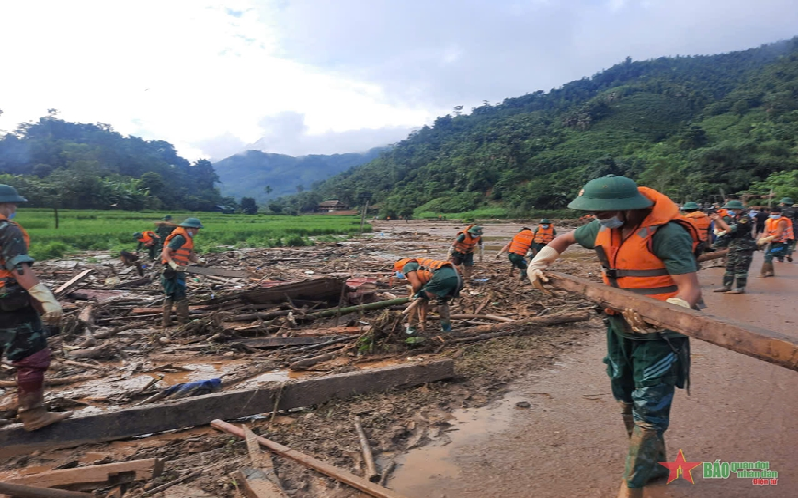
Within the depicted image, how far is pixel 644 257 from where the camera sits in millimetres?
2775

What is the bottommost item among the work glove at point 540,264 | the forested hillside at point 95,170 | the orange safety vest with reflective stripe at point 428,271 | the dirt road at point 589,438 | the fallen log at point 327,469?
the dirt road at point 589,438

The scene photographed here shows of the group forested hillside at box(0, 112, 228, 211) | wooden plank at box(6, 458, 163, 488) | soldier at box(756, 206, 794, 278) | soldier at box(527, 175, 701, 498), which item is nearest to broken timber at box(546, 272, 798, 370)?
soldier at box(527, 175, 701, 498)

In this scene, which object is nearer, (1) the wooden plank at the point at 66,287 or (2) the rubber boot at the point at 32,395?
(2) the rubber boot at the point at 32,395

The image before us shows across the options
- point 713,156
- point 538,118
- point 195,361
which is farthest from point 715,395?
point 538,118

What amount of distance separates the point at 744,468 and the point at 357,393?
336 cm

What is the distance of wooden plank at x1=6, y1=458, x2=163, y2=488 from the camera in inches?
117

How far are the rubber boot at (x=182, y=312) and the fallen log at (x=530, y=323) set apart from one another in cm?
485

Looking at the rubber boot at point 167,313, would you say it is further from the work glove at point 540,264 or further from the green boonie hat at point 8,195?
the work glove at point 540,264

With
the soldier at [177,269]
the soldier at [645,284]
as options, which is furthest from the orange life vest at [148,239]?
the soldier at [645,284]

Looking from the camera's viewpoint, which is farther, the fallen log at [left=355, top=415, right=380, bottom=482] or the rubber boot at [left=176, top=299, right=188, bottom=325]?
the rubber boot at [left=176, top=299, right=188, bottom=325]

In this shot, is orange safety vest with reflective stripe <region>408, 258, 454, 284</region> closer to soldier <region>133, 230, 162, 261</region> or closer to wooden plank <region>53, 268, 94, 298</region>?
wooden plank <region>53, 268, 94, 298</region>

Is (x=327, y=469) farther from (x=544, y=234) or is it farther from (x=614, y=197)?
(x=544, y=234)

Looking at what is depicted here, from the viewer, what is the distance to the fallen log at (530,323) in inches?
270

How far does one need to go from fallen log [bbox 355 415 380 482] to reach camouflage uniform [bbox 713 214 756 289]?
10225mm
